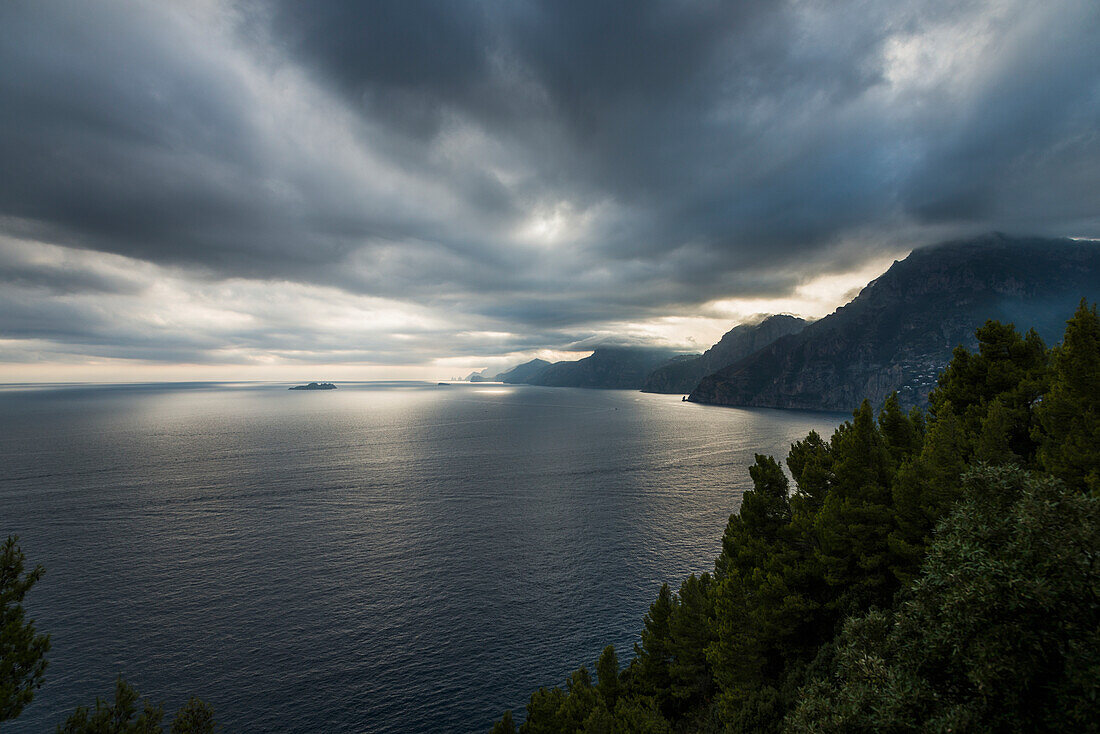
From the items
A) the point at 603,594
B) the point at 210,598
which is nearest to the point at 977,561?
the point at 603,594

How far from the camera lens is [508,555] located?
3157 inches

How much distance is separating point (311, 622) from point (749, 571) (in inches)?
2221

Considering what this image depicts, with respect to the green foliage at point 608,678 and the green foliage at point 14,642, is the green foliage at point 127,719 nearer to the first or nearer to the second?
the green foliage at point 14,642

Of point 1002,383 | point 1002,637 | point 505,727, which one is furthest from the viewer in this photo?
point 1002,383

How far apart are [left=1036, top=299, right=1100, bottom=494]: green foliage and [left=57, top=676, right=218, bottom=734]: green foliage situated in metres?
53.8

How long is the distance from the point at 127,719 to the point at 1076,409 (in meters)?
61.7

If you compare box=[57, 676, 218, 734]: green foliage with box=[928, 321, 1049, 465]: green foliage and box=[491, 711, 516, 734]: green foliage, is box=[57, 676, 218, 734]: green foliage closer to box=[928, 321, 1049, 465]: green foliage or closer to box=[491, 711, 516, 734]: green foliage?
box=[491, 711, 516, 734]: green foliage

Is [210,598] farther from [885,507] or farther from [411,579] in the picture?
[885,507]

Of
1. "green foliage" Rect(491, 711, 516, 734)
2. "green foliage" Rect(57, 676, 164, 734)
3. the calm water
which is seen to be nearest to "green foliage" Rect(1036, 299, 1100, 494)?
"green foliage" Rect(491, 711, 516, 734)

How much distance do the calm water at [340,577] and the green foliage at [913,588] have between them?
2309cm

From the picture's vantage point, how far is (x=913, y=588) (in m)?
16.9

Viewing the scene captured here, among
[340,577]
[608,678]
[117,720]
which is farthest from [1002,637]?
[340,577]

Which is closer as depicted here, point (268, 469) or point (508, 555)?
point (508, 555)

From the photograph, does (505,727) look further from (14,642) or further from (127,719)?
(14,642)
